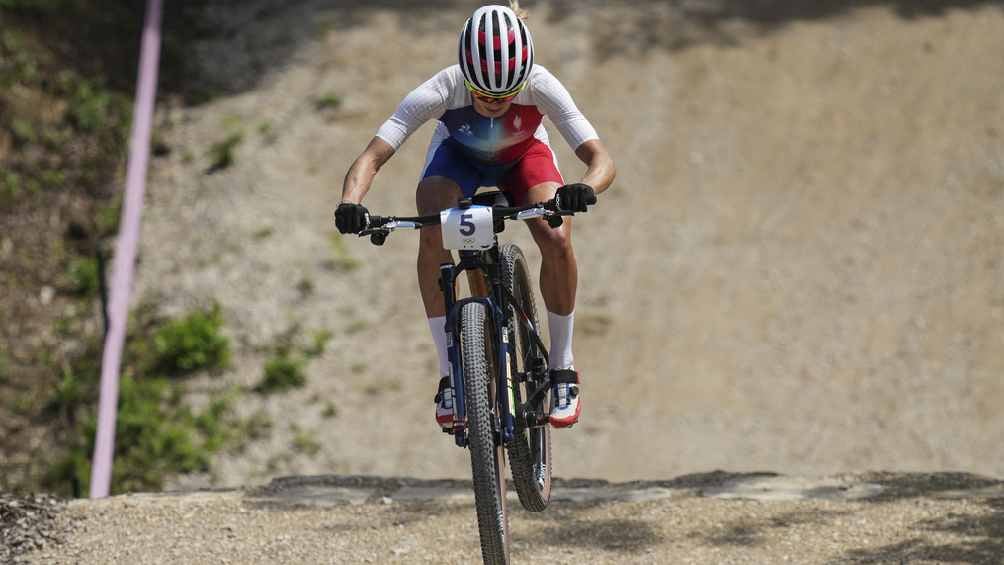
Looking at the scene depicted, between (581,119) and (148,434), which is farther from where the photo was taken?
(148,434)

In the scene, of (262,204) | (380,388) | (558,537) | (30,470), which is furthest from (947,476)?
(262,204)

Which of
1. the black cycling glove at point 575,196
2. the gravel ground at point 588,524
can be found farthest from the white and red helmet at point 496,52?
the gravel ground at point 588,524

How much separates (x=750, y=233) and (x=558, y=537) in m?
8.95

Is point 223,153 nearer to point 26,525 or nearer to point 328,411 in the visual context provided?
point 328,411

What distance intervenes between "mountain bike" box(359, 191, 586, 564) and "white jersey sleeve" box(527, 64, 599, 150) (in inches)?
21.2

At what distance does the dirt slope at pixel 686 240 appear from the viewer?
13844 mm

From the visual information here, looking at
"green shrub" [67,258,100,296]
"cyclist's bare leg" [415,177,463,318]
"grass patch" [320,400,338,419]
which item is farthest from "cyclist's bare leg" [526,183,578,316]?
"green shrub" [67,258,100,296]

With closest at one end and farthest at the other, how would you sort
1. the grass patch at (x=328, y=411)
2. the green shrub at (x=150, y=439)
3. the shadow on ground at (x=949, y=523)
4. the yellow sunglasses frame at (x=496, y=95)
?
the yellow sunglasses frame at (x=496, y=95) < the shadow on ground at (x=949, y=523) < the green shrub at (x=150, y=439) < the grass patch at (x=328, y=411)

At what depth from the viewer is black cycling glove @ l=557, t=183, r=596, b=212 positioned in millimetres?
6043

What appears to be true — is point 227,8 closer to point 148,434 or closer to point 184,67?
point 184,67

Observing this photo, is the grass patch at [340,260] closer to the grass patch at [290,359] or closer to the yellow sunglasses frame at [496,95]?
the grass patch at [290,359]

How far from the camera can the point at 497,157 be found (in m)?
6.99

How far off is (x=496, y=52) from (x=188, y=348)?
8.88 metres

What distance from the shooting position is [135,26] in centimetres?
1883
